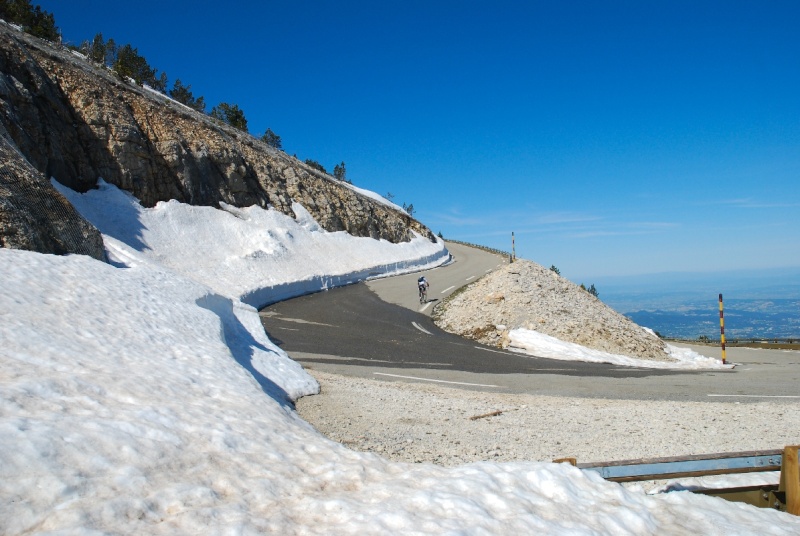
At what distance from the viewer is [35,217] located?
13477mm

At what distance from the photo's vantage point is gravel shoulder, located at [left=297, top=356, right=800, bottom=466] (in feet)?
23.4

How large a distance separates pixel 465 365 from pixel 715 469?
379 inches

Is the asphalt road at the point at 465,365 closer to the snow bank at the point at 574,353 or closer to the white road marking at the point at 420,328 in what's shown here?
the white road marking at the point at 420,328

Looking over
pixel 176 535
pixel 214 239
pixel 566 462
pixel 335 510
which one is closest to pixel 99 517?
pixel 176 535

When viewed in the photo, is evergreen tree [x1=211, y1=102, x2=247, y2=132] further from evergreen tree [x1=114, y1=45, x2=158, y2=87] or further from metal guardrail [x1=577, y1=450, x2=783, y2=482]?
metal guardrail [x1=577, y1=450, x2=783, y2=482]

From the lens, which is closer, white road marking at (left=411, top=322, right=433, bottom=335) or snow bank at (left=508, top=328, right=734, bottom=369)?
snow bank at (left=508, top=328, right=734, bottom=369)

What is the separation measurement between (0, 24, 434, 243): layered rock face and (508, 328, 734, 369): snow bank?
2337 cm

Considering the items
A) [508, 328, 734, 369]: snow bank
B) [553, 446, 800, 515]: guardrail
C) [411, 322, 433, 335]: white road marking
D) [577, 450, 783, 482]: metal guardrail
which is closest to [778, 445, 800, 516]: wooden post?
[553, 446, 800, 515]: guardrail

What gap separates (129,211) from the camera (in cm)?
3011

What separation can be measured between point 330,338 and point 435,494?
524 inches

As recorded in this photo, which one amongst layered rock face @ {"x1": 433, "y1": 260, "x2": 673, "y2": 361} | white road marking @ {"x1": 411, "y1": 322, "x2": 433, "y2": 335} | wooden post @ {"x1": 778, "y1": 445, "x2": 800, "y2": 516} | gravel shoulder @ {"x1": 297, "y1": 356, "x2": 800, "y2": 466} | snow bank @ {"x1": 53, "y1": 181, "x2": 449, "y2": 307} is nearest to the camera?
wooden post @ {"x1": 778, "y1": 445, "x2": 800, "y2": 516}

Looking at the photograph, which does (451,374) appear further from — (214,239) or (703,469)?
(214,239)

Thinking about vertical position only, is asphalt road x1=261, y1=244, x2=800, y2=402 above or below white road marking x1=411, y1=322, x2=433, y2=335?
below

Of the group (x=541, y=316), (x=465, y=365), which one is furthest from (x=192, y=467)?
(x=541, y=316)
